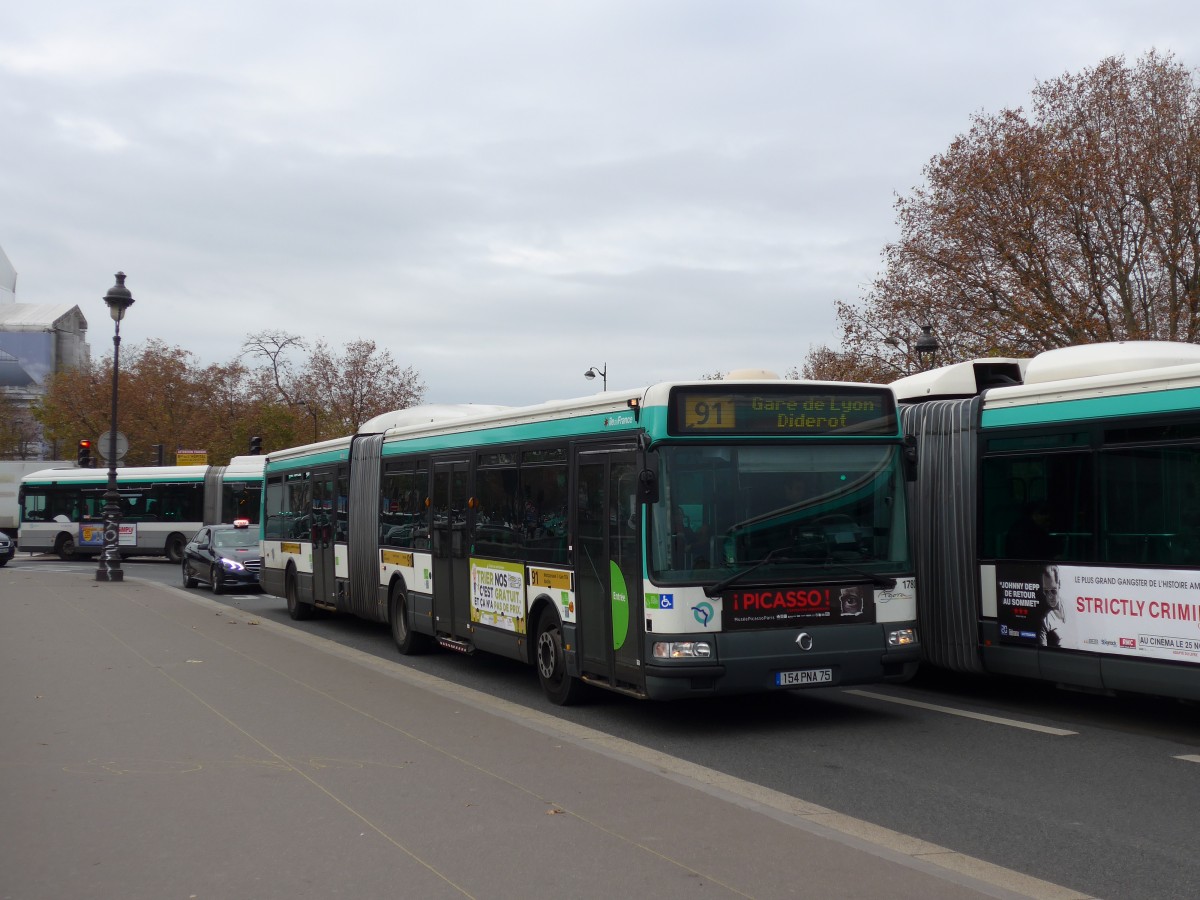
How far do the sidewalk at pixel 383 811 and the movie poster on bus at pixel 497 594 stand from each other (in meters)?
0.84

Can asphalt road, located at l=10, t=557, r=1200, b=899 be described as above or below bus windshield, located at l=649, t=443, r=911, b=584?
below

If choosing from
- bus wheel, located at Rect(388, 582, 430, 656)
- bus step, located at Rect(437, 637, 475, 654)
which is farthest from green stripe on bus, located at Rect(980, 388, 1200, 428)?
bus wheel, located at Rect(388, 582, 430, 656)

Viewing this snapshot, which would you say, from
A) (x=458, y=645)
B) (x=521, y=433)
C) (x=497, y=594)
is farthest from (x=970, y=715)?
(x=458, y=645)

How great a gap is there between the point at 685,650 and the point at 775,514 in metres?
1.28

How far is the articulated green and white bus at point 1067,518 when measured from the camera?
30.6 ft

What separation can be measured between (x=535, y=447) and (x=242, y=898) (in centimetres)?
698

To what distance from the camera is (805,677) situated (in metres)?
9.77

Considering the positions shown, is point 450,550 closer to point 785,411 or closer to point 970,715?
point 785,411

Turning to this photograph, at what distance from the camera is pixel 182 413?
6200cm

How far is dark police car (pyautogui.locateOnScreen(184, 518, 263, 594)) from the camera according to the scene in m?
27.3

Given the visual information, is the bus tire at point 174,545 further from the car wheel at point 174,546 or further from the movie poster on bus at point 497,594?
the movie poster on bus at point 497,594

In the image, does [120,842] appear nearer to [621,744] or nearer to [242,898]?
[242,898]

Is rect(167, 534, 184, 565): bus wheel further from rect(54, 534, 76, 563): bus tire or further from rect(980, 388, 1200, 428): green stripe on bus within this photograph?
rect(980, 388, 1200, 428): green stripe on bus

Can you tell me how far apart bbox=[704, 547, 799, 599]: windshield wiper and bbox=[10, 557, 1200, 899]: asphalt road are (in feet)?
3.80
